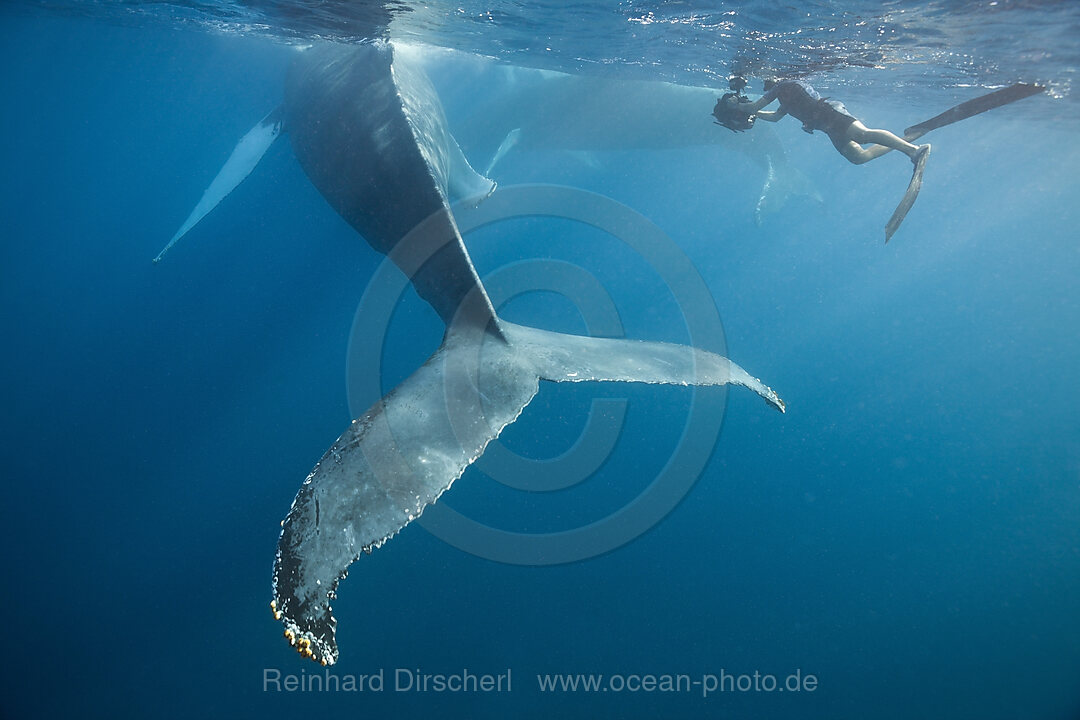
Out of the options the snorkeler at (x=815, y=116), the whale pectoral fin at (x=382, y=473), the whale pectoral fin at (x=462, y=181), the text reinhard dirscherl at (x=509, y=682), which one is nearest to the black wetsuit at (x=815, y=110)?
the snorkeler at (x=815, y=116)

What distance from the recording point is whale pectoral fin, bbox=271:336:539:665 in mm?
2584

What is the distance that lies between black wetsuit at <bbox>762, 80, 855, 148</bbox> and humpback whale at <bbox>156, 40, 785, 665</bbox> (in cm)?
655

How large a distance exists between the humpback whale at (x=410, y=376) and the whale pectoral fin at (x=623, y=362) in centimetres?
2

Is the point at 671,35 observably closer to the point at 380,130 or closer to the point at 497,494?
the point at 380,130

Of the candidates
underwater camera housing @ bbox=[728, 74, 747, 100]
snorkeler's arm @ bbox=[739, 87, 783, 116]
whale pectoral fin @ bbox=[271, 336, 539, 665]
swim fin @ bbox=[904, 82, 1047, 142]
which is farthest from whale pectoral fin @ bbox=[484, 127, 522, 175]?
whale pectoral fin @ bbox=[271, 336, 539, 665]

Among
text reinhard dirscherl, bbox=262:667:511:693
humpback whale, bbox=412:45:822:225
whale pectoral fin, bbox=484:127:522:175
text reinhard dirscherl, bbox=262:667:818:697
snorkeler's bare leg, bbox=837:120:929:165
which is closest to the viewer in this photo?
snorkeler's bare leg, bbox=837:120:929:165

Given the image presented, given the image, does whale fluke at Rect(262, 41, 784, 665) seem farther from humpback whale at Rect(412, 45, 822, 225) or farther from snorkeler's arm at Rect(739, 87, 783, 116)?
humpback whale at Rect(412, 45, 822, 225)

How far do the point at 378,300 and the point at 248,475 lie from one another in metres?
5.60

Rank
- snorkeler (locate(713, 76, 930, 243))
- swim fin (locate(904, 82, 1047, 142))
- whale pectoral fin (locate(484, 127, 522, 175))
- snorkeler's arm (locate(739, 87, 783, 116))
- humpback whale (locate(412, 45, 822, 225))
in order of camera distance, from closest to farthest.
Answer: swim fin (locate(904, 82, 1047, 142))
snorkeler (locate(713, 76, 930, 243))
snorkeler's arm (locate(739, 87, 783, 116))
humpback whale (locate(412, 45, 822, 225))
whale pectoral fin (locate(484, 127, 522, 175))

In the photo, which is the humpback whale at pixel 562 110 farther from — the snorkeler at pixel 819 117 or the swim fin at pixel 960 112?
the swim fin at pixel 960 112

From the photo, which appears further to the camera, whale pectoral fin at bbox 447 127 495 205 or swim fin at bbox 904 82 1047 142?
whale pectoral fin at bbox 447 127 495 205

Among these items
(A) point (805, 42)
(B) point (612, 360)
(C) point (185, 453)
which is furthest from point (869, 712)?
(C) point (185, 453)

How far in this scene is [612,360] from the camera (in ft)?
16.0

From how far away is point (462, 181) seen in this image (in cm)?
1046
